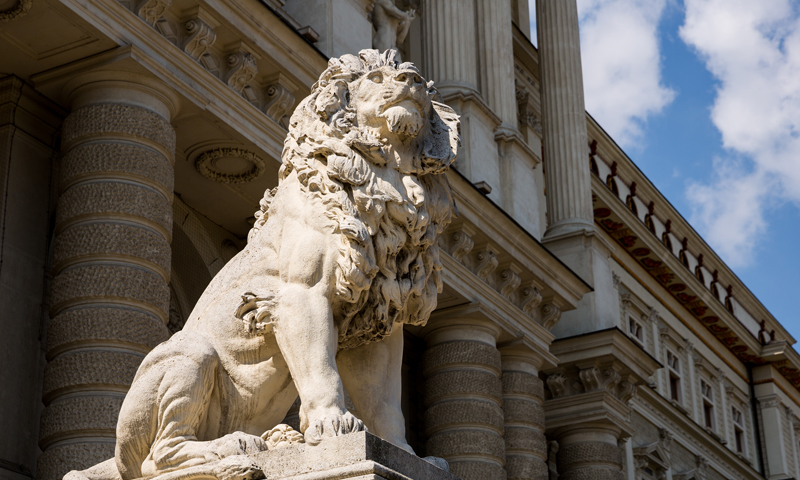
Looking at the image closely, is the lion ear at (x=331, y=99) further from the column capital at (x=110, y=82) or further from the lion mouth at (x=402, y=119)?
the column capital at (x=110, y=82)

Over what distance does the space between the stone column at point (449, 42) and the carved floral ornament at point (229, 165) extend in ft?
17.3

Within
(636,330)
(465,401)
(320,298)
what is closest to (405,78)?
(320,298)

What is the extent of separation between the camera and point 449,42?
1686cm

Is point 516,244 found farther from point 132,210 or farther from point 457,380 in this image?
point 132,210

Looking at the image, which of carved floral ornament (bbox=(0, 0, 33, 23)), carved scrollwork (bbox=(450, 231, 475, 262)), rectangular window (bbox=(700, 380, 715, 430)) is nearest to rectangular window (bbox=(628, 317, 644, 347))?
rectangular window (bbox=(700, 380, 715, 430))

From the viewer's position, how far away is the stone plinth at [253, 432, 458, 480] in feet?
13.6

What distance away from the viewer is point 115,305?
8.91 meters

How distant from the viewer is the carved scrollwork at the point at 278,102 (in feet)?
37.8

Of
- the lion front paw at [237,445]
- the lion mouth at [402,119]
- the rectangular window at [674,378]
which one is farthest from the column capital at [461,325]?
the rectangular window at [674,378]

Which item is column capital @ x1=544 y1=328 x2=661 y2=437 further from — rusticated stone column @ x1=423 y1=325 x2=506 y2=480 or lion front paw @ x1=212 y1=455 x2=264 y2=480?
lion front paw @ x1=212 y1=455 x2=264 y2=480

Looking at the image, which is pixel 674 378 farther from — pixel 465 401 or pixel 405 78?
pixel 405 78

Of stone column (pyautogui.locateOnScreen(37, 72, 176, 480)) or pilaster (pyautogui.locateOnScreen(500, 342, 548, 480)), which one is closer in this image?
stone column (pyautogui.locateOnScreen(37, 72, 176, 480))

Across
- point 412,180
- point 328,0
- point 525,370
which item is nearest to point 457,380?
point 525,370

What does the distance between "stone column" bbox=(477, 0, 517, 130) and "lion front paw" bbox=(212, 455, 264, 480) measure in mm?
13681
